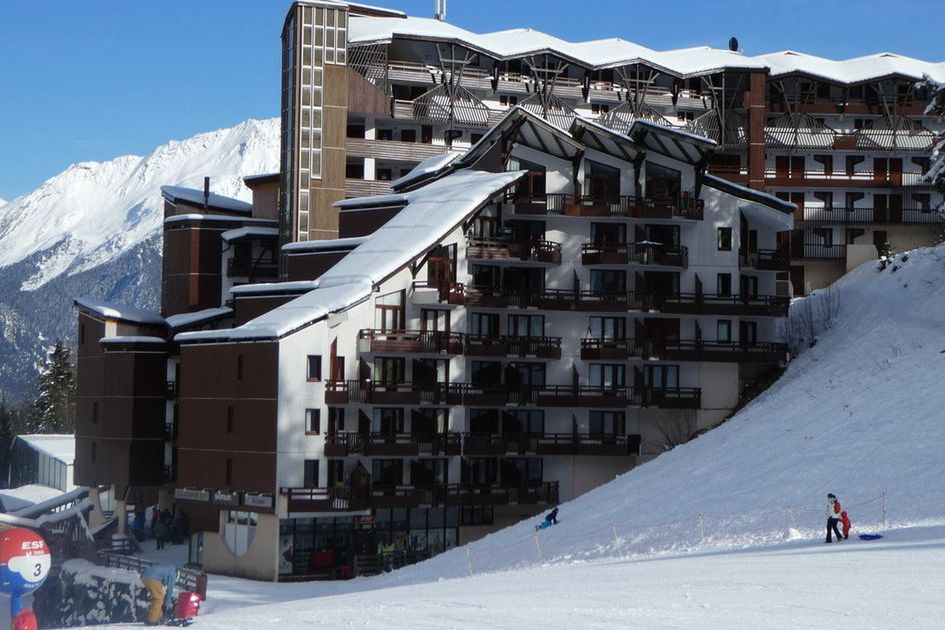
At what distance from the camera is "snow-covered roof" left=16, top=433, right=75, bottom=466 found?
121 meters

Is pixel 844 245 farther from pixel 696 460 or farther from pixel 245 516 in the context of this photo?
pixel 245 516

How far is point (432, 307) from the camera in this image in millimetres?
71562

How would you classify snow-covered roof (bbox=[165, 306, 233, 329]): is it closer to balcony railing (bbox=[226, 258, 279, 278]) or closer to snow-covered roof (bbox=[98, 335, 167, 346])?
snow-covered roof (bbox=[98, 335, 167, 346])

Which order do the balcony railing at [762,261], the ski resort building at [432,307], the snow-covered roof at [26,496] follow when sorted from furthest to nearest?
the snow-covered roof at [26,496]
the balcony railing at [762,261]
the ski resort building at [432,307]

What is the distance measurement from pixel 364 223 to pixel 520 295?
34.7 ft

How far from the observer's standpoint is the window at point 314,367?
218ft

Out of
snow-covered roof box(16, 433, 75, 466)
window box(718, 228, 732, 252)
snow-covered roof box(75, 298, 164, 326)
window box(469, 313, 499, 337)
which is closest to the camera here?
window box(469, 313, 499, 337)

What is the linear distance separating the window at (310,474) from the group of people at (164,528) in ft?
38.7

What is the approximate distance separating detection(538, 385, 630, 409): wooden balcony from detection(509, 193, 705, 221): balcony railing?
8.91 meters

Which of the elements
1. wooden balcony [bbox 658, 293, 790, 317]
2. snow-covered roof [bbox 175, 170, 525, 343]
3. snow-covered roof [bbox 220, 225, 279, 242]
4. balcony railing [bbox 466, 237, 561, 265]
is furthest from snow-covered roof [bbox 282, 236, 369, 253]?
wooden balcony [bbox 658, 293, 790, 317]

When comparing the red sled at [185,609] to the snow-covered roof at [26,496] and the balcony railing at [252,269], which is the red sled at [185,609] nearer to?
the balcony railing at [252,269]

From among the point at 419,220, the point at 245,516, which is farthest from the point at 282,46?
the point at 245,516

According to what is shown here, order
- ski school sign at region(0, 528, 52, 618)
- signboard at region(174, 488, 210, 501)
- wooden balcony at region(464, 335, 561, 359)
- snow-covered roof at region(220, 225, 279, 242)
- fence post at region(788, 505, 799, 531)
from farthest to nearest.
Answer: snow-covered roof at region(220, 225, 279, 242) < wooden balcony at region(464, 335, 561, 359) < signboard at region(174, 488, 210, 501) < fence post at region(788, 505, 799, 531) < ski school sign at region(0, 528, 52, 618)

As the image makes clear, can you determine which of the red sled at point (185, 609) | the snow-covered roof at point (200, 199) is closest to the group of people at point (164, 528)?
the snow-covered roof at point (200, 199)
